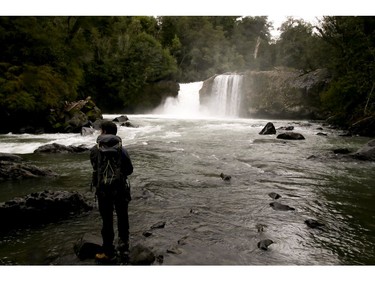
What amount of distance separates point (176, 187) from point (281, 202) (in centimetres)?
274

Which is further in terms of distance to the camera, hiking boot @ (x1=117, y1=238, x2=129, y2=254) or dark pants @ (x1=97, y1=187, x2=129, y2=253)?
hiking boot @ (x1=117, y1=238, x2=129, y2=254)

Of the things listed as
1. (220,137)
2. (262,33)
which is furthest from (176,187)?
(262,33)

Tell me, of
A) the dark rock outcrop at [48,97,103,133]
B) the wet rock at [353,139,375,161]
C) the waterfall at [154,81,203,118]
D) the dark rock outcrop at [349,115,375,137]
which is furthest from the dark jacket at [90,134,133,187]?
Answer: the waterfall at [154,81,203,118]

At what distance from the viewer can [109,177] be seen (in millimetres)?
4559

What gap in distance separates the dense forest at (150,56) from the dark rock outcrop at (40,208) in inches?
613

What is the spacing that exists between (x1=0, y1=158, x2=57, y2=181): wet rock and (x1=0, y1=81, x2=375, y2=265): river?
368mm

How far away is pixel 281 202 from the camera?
25.3 ft

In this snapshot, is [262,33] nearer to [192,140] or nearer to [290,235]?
[192,140]

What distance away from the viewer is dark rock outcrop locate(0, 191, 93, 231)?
6.27m

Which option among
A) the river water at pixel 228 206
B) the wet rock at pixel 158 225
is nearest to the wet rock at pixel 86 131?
the river water at pixel 228 206

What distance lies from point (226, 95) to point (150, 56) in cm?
1193

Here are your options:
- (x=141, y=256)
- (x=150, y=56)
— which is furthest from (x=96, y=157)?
(x=150, y=56)

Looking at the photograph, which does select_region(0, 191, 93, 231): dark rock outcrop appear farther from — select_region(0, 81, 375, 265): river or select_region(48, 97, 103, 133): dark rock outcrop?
select_region(48, 97, 103, 133): dark rock outcrop

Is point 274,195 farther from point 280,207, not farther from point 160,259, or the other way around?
point 160,259
